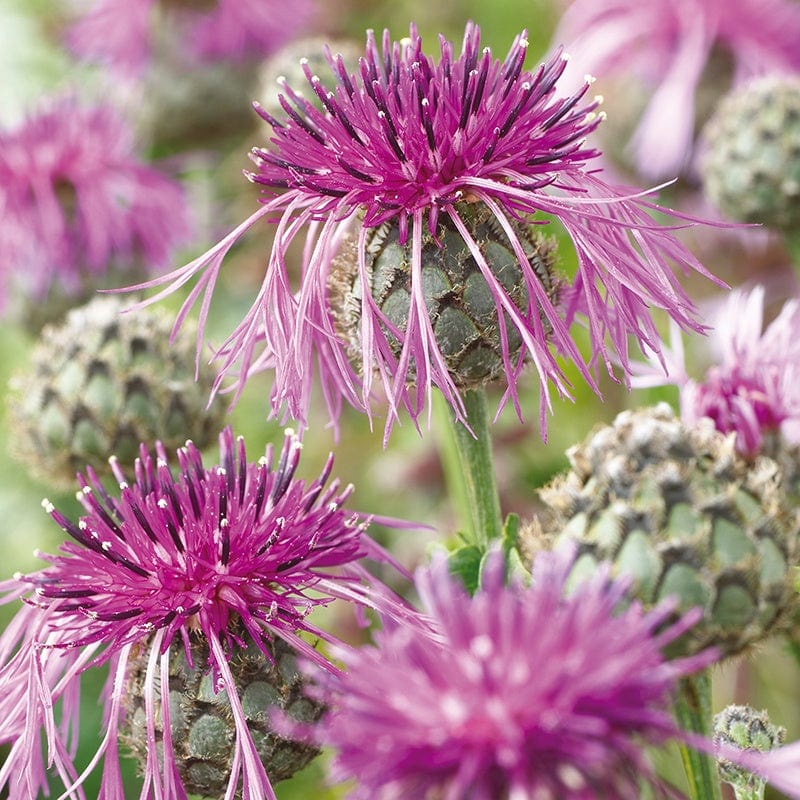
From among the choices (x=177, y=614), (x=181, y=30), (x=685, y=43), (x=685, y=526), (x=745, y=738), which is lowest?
(x=745, y=738)

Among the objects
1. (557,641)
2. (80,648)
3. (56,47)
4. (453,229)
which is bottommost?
(557,641)

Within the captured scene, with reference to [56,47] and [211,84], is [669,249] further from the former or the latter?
[56,47]

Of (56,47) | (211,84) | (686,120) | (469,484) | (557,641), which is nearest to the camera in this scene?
(557,641)

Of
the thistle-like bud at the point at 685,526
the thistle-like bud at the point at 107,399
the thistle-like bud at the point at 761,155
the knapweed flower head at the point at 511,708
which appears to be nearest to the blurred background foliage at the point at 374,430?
the thistle-like bud at the point at 107,399

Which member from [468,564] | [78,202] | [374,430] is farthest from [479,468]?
[78,202]

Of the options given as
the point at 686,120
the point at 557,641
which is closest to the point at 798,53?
the point at 686,120

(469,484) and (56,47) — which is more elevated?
(56,47)

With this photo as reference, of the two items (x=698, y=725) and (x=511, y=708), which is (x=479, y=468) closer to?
(x=698, y=725)
